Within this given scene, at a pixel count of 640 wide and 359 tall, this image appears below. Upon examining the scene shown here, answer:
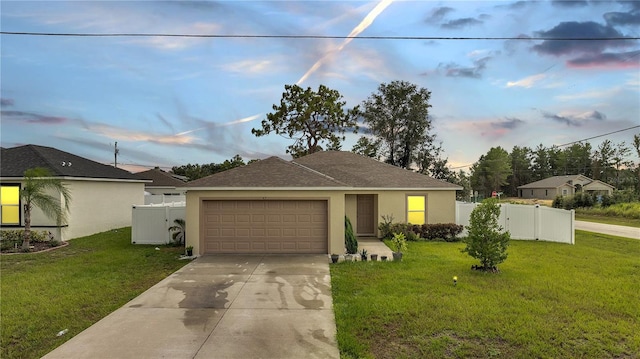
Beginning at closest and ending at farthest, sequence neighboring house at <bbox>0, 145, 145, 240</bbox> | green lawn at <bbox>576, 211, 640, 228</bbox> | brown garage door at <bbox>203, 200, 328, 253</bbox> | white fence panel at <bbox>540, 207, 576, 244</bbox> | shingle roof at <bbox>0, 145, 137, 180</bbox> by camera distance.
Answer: brown garage door at <bbox>203, 200, 328, 253</bbox>
white fence panel at <bbox>540, 207, 576, 244</bbox>
neighboring house at <bbox>0, 145, 145, 240</bbox>
shingle roof at <bbox>0, 145, 137, 180</bbox>
green lawn at <bbox>576, 211, 640, 228</bbox>

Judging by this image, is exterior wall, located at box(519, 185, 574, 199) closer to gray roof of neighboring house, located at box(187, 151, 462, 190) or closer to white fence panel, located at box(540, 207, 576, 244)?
white fence panel, located at box(540, 207, 576, 244)

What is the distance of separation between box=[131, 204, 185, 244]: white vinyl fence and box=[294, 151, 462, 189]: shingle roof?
7772mm

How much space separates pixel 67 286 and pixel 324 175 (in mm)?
8704

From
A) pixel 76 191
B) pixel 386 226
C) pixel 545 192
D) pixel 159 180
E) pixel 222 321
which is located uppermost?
pixel 159 180

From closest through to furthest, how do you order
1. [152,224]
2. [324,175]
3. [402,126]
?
A: [324,175] → [152,224] → [402,126]

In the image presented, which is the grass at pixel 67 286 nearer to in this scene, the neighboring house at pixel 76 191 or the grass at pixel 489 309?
the neighboring house at pixel 76 191

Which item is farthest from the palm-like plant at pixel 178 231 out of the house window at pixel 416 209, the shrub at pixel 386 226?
the house window at pixel 416 209

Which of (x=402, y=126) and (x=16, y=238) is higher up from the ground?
(x=402, y=126)

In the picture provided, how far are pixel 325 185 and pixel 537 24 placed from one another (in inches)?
366

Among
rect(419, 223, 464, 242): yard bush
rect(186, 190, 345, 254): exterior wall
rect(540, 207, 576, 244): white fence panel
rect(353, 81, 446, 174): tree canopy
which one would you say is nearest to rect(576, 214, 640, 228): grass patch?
rect(353, 81, 446, 174): tree canopy

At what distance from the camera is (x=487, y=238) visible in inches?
362

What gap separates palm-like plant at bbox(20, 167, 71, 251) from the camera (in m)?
12.9

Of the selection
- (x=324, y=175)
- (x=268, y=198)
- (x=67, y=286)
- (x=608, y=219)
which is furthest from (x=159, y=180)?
(x=608, y=219)

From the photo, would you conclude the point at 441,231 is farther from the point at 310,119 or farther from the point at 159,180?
the point at 159,180
